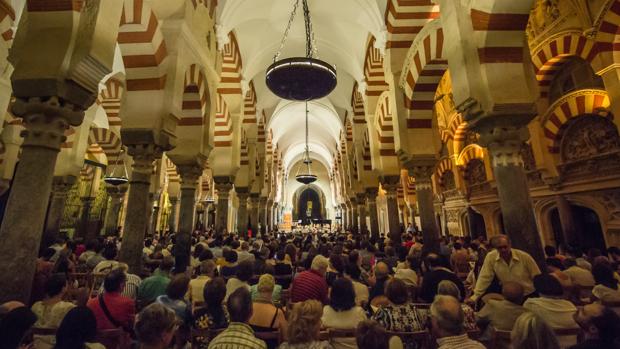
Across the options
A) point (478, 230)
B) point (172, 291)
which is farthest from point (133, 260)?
point (478, 230)

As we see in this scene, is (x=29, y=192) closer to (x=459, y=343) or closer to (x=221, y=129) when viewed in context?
(x=459, y=343)

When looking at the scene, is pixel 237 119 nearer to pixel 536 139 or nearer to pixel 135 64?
pixel 135 64

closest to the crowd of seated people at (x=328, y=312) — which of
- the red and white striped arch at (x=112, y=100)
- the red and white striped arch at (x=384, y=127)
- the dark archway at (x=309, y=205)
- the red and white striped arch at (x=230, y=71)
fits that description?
the red and white striped arch at (x=384, y=127)

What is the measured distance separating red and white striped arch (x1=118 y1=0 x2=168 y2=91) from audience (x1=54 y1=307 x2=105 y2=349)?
327 centimetres

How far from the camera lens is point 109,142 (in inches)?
331

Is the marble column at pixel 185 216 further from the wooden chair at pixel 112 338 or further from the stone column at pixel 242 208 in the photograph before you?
the stone column at pixel 242 208

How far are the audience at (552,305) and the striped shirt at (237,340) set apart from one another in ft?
4.77

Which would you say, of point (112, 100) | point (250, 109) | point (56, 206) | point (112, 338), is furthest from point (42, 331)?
point (250, 109)

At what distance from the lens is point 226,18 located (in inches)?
249

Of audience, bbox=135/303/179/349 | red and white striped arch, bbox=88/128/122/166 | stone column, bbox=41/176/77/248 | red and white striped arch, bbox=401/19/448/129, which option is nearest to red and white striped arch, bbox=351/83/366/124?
red and white striped arch, bbox=401/19/448/129

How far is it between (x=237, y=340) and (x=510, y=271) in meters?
1.98

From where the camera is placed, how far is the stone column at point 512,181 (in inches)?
101

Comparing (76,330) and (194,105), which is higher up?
(194,105)

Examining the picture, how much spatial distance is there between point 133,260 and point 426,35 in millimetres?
5082
